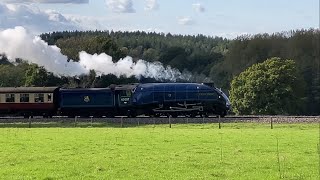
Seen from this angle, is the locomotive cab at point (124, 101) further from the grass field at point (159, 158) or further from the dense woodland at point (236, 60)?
the grass field at point (159, 158)

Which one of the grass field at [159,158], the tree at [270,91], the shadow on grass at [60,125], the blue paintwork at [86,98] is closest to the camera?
the grass field at [159,158]

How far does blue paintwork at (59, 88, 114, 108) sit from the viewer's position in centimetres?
6106

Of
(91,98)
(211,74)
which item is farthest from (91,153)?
(211,74)

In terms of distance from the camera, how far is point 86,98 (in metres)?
61.4

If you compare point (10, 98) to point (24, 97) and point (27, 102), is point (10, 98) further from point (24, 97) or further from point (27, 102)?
point (27, 102)

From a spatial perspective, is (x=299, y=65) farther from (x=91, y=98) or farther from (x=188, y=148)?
(x=188, y=148)

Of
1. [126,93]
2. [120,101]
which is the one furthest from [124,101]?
[126,93]

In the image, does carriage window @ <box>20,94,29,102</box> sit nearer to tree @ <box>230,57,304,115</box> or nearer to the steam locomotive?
the steam locomotive

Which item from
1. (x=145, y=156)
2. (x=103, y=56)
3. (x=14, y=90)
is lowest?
(x=145, y=156)

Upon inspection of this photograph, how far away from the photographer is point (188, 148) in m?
28.9

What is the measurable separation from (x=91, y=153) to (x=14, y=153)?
3.27 m

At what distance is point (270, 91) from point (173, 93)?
82.4 feet

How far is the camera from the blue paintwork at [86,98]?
61.1 metres

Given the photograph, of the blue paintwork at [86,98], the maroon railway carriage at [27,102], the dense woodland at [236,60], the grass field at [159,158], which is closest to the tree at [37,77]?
the dense woodland at [236,60]
